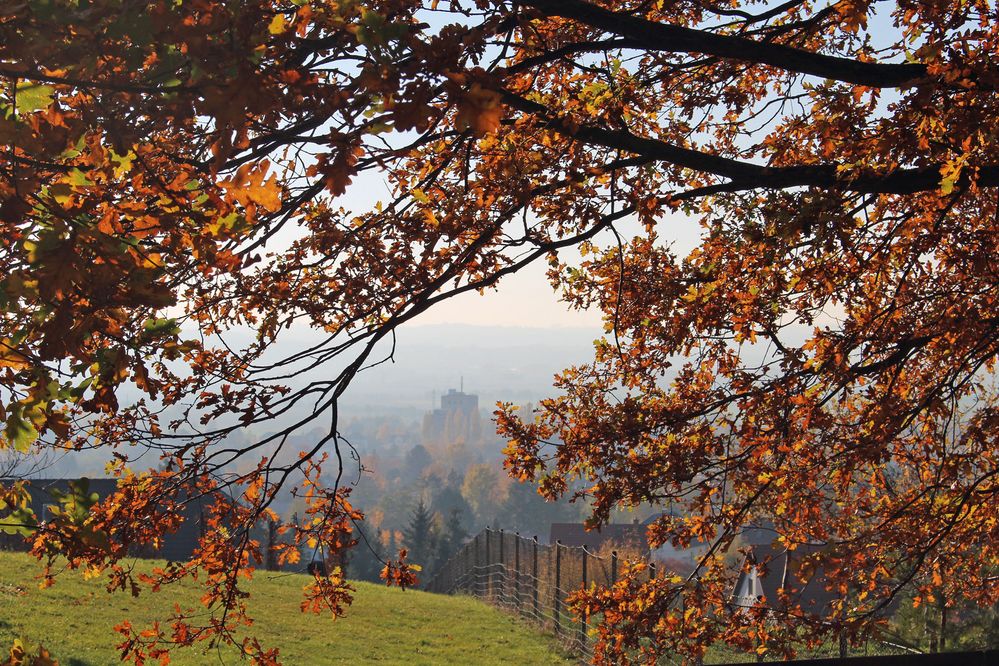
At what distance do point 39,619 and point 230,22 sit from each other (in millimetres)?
12097

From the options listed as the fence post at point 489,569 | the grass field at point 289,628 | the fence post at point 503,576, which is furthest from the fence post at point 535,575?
the fence post at point 489,569

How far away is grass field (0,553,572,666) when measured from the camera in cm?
1152

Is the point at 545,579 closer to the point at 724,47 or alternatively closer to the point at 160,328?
the point at 724,47

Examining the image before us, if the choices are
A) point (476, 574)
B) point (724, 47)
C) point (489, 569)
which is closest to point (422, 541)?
point (476, 574)

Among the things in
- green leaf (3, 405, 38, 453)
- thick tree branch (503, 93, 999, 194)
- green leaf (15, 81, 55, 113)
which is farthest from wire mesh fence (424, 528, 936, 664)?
green leaf (15, 81, 55, 113)

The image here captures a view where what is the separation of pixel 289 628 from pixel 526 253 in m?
12.1

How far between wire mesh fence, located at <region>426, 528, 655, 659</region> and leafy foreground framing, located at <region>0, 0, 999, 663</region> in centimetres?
395

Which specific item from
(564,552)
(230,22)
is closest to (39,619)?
(564,552)

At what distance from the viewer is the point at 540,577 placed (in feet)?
60.8

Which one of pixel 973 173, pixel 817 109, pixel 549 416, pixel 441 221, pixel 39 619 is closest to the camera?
pixel 973 173

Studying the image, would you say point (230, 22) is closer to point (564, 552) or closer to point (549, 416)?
point (549, 416)

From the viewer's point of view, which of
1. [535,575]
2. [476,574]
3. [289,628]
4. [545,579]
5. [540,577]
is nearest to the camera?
[289,628]

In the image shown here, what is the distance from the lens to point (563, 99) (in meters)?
5.38

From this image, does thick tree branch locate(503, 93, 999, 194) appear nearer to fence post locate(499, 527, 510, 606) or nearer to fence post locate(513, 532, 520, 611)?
fence post locate(513, 532, 520, 611)
